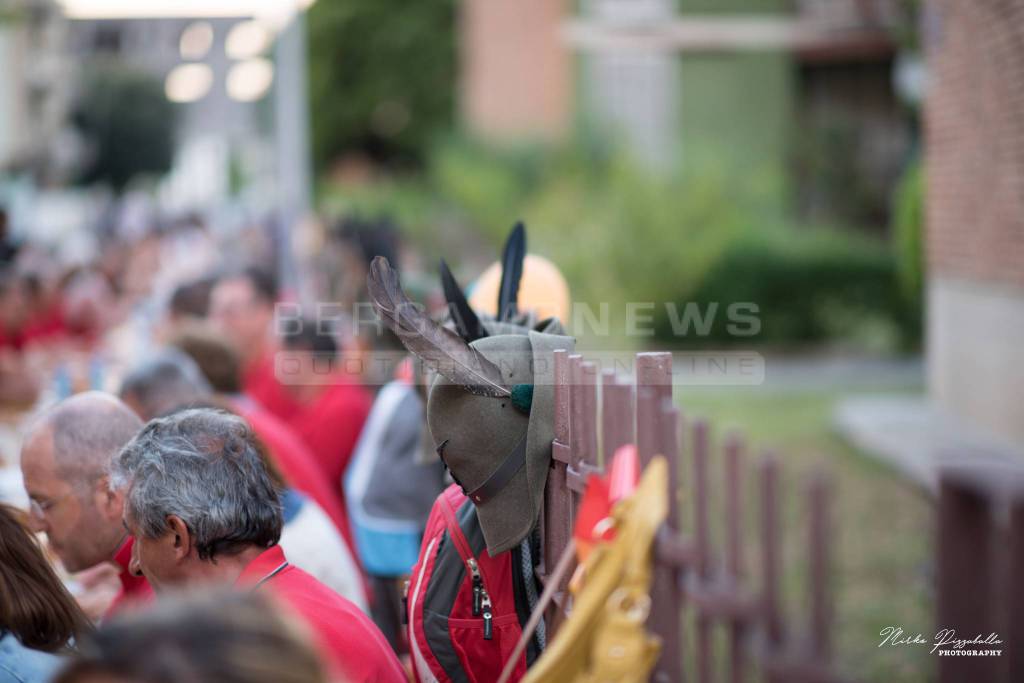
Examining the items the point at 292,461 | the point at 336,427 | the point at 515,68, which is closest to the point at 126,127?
the point at 515,68

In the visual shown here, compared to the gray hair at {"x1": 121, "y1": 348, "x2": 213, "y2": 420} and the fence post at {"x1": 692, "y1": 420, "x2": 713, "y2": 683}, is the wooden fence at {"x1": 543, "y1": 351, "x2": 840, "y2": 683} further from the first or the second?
the gray hair at {"x1": 121, "y1": 348, "x2": 213, "y2": 420}

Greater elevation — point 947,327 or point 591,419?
point 591,419

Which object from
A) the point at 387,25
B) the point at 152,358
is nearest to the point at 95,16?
the point at 152,358

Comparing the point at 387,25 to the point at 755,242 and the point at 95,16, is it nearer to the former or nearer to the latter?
the point at 755,242

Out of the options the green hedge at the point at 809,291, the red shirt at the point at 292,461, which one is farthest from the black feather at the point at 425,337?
the green hedge at the point at 809,291

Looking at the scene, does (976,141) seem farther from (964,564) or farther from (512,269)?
(964,564)

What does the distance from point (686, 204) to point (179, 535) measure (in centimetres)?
1617

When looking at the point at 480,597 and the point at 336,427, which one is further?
the point at 336,427

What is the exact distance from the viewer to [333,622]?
2.33 m

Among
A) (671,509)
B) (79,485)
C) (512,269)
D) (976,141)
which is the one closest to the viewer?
(671,509)

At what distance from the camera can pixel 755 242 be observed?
1844cm

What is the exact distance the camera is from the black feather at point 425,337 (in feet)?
7.53

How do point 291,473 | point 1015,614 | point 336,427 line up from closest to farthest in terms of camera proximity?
point 1015,614
point 291,473
point 336,427

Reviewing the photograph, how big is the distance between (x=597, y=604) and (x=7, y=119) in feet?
61.0
